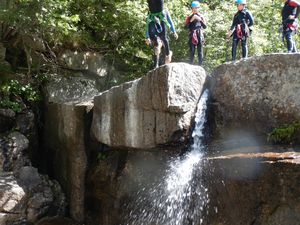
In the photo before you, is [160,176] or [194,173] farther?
[160,176]

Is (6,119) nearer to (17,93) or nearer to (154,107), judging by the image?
(17,93)

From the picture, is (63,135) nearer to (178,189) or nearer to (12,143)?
(12,143)

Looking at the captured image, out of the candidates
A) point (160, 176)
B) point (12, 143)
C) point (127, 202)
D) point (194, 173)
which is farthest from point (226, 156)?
point (12, 143)

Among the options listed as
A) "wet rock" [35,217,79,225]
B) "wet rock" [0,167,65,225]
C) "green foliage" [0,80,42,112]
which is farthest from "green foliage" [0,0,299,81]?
"wet rock" [35,217,79,225]

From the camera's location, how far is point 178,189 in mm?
7434

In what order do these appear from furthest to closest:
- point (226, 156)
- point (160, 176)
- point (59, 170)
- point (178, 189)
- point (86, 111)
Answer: point (59, 170) < point (86, 111) < point (160, 176) < point (178, 189) < point (226, 156)

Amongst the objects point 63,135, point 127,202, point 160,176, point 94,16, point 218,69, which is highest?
point 94,16

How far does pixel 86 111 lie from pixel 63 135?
955mm

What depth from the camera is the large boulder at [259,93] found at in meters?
7.51

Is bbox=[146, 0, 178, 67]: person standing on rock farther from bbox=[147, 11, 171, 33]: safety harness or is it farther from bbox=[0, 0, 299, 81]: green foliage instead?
bbox=[0, 0, 299, 81]: green foliage

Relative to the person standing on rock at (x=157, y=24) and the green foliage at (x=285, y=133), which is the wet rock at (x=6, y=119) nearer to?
the person standing on rock at (x=157, y=24)

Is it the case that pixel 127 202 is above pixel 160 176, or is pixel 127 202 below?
below

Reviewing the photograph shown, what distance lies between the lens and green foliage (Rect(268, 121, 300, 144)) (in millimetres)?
7172

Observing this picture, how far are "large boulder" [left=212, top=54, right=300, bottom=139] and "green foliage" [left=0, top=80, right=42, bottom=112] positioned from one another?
18.6 ft
